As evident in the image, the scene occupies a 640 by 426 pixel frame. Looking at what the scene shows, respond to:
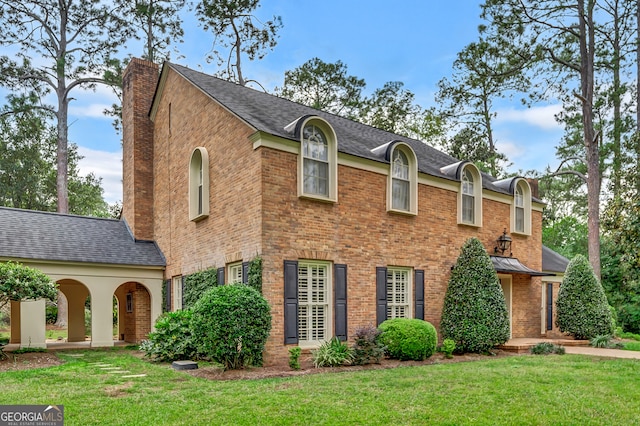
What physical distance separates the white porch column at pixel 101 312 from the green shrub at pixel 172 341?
3.63m

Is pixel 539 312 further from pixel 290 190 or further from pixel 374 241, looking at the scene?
pixel 290 190

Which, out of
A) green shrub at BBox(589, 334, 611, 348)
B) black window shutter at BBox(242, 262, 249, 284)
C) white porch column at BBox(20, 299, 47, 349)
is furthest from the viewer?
green shrub at BBox(589, 334, 611, 348)

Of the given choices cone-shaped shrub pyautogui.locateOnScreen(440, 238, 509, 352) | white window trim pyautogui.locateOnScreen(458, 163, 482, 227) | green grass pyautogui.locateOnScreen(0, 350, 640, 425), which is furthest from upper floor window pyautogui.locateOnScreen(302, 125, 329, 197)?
white window trim pyautogui.locateOnScreen(458, 163, 482, 227)

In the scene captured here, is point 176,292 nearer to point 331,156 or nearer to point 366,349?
point 331,156

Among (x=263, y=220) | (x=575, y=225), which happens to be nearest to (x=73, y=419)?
(x=263, y=220)

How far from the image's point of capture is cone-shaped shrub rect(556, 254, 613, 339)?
16016 mm

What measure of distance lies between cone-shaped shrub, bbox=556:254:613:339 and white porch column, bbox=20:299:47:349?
15670mm

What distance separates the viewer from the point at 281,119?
1323 centimetres

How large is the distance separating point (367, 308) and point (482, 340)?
10.3ft

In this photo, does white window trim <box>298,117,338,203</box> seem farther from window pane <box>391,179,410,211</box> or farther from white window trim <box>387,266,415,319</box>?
white window trim <box>387,266,415,319</box>

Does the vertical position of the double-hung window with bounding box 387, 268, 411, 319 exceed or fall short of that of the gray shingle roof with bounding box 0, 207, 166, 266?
it falls short

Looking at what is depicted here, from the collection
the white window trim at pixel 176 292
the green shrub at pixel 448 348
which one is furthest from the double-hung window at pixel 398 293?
the white window trim at pixel 176 292

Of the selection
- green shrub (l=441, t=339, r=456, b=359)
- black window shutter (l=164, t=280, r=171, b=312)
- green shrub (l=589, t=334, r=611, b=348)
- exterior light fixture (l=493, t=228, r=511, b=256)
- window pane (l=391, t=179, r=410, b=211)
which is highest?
window pane (l=391, t=179, r=410, b=211)

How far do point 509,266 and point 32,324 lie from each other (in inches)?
549
